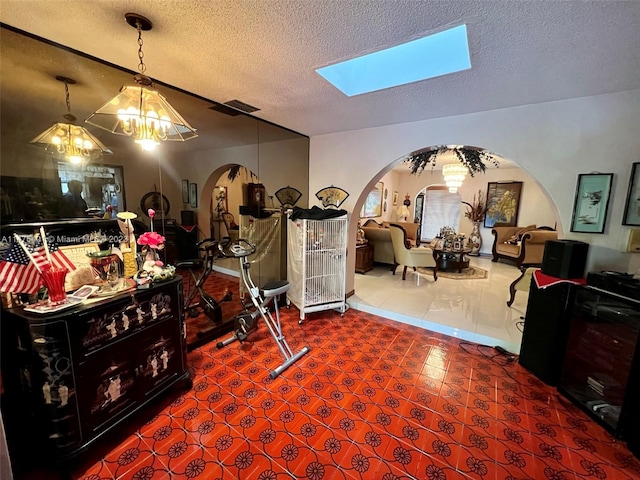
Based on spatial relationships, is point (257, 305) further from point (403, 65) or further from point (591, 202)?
point (591, 202)

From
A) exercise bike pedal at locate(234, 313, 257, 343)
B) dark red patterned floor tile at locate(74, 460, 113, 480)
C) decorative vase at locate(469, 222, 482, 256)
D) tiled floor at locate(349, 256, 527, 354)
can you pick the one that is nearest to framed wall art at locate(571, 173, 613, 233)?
tiled floor at locate(349, 256, 527, 354)

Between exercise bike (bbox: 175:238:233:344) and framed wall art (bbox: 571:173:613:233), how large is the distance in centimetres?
346

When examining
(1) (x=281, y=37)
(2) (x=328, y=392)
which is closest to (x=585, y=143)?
(1) (x=281, y=37)

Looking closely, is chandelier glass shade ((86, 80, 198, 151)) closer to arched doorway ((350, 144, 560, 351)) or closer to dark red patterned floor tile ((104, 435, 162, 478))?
dark red patterned floor tile ((104, 435, 162, 478))

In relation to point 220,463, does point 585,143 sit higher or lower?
higher

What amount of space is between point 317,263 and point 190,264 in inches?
58.1

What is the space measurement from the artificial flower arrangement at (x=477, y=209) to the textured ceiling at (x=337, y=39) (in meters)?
6.05

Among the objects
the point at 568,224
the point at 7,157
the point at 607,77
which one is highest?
the point at 607,77

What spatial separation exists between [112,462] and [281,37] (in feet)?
8.73

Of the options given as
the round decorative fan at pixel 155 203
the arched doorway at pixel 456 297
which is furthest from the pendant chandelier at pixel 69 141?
the arched doorway at pixel 456 297

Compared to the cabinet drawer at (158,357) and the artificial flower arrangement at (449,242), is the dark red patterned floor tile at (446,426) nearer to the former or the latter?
the cabinet drawer at (158,357)

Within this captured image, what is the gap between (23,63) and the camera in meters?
Result: 1.56

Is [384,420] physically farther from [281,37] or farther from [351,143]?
[351,143]

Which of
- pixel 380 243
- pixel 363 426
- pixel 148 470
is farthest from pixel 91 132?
pixel 380 243
